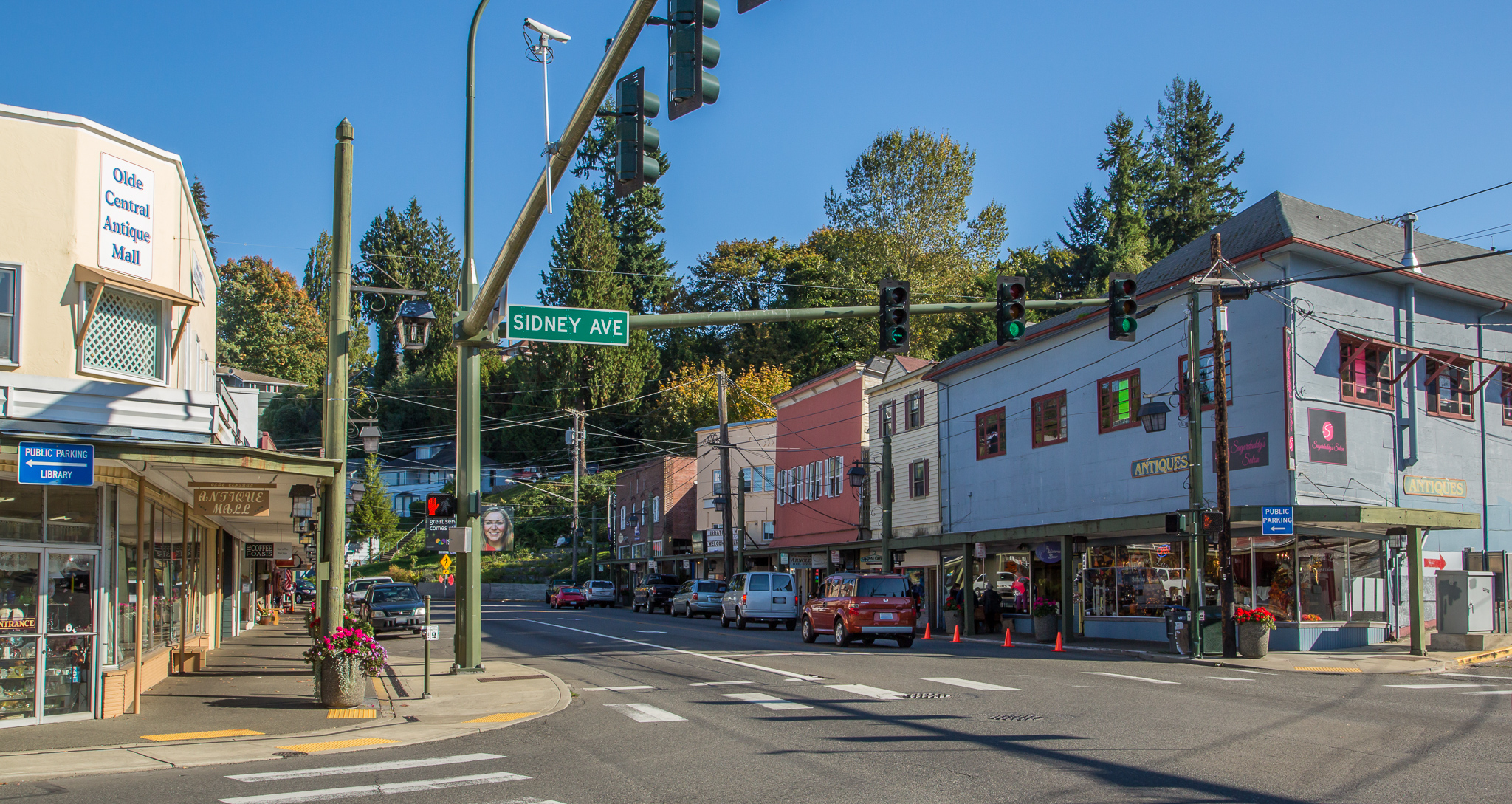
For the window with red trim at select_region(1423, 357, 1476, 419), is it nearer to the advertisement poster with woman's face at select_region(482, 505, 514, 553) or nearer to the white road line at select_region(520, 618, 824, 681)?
the white road line at select_region(520, 618, 824, 681)

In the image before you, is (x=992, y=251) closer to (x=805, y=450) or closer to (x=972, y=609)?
(x=805, y=450)

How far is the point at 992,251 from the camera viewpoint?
6138 cm

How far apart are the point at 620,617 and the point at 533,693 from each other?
2829 centimetres

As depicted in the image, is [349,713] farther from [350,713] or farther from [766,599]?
[766,599]

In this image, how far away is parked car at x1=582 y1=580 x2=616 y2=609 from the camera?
2295 inches

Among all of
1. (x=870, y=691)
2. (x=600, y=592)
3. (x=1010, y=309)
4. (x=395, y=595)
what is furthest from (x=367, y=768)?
(x=600, y=592)

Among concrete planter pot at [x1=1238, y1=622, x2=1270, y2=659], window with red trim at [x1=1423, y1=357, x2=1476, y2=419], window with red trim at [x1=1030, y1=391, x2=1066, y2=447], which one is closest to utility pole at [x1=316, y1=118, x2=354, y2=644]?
concrete planter pot at [x1=1238, y1=622, x2=1270, y2=659]

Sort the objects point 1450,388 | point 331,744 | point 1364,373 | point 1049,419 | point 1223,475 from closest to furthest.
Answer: point 331,744 < point 1223,475 < point 1364,373 < point 1450,388 < point 1049,419

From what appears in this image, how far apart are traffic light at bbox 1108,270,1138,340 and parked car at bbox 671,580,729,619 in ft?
96.9

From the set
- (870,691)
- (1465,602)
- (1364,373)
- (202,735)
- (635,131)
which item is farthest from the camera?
(1364,373)

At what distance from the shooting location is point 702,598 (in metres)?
46.0

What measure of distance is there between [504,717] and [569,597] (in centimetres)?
4186

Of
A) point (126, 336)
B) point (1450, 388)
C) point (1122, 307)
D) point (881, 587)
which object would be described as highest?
point (1122, 307)

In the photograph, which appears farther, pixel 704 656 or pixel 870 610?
pixel 870 610
